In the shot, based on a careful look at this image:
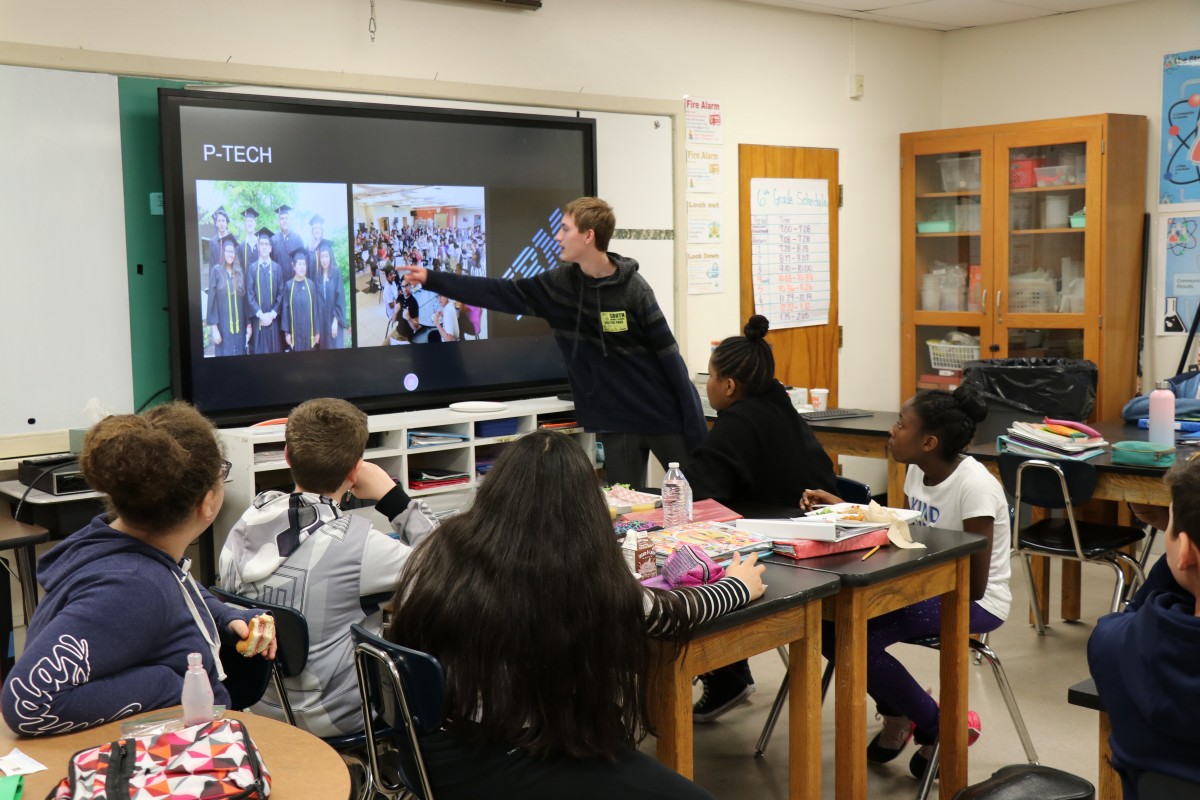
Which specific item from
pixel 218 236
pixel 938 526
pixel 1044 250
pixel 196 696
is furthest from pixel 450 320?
pixel 1044 250

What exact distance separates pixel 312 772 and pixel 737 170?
476 centimetres

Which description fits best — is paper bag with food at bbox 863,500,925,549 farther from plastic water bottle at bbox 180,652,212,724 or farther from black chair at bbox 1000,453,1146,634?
plastic water bottle at bbox 180,652,212,724

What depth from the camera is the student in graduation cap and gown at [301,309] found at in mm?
4211

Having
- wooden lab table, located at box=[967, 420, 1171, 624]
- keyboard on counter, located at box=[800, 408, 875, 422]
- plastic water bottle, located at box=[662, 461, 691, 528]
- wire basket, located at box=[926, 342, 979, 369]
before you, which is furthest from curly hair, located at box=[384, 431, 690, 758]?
wire basket, located at box=[926, 342, 979, 369]

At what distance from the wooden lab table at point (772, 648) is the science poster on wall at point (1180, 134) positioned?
4.64 meters

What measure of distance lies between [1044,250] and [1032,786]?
14.2 feet

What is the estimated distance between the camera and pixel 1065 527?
4.29 metres

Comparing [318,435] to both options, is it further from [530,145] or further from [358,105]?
[530,145]

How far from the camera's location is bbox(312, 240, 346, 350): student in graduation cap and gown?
4285mm

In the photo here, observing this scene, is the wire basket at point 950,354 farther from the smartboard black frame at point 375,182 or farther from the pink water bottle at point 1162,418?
the smartboard black frame at point 375,182

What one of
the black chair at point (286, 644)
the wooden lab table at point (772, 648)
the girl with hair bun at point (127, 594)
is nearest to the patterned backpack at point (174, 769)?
the girl with hair bun at point (127, 594)

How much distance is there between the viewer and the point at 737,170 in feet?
19.4

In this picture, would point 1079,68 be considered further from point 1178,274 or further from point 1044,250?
point 1178,274

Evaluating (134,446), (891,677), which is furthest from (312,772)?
(891,677)
